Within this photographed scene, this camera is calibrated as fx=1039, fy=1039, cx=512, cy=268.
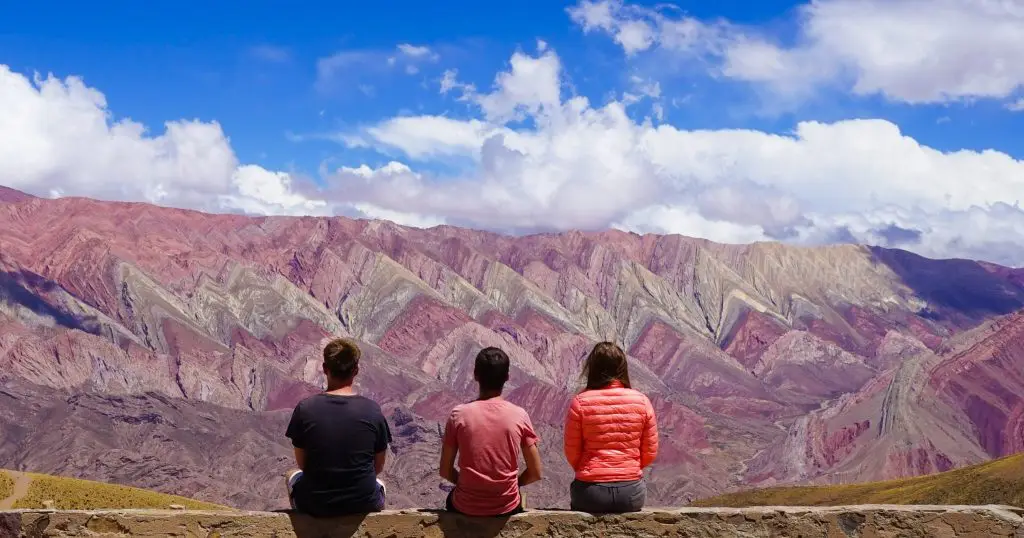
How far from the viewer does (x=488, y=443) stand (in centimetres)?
1015

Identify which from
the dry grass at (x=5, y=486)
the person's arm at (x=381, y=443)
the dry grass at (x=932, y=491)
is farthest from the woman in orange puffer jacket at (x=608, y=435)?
the dry grass at (x=5, y=486)

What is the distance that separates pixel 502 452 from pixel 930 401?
180m

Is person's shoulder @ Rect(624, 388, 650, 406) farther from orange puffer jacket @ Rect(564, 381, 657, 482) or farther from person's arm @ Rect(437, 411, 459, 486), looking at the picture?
person's arm @ Rect(437, 411, 459, 486)

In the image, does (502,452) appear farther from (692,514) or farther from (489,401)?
(692,514)

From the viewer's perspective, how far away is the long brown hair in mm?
10430

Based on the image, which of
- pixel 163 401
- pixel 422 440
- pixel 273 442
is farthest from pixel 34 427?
pixel 422 440

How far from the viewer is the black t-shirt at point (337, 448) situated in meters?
9.95

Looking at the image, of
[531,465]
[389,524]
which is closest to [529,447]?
[531,465]

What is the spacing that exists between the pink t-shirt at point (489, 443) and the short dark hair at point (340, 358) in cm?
111

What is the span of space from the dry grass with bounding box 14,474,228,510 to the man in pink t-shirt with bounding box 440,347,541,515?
3205 centimetres

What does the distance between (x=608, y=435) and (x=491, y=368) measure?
1440 millimetres

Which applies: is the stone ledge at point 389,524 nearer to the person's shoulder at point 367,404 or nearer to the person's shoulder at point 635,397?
the person's shoulder at point 367,404

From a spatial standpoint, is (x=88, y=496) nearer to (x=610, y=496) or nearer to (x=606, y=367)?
(x=610, y=496)

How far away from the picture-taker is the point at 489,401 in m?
10.2
